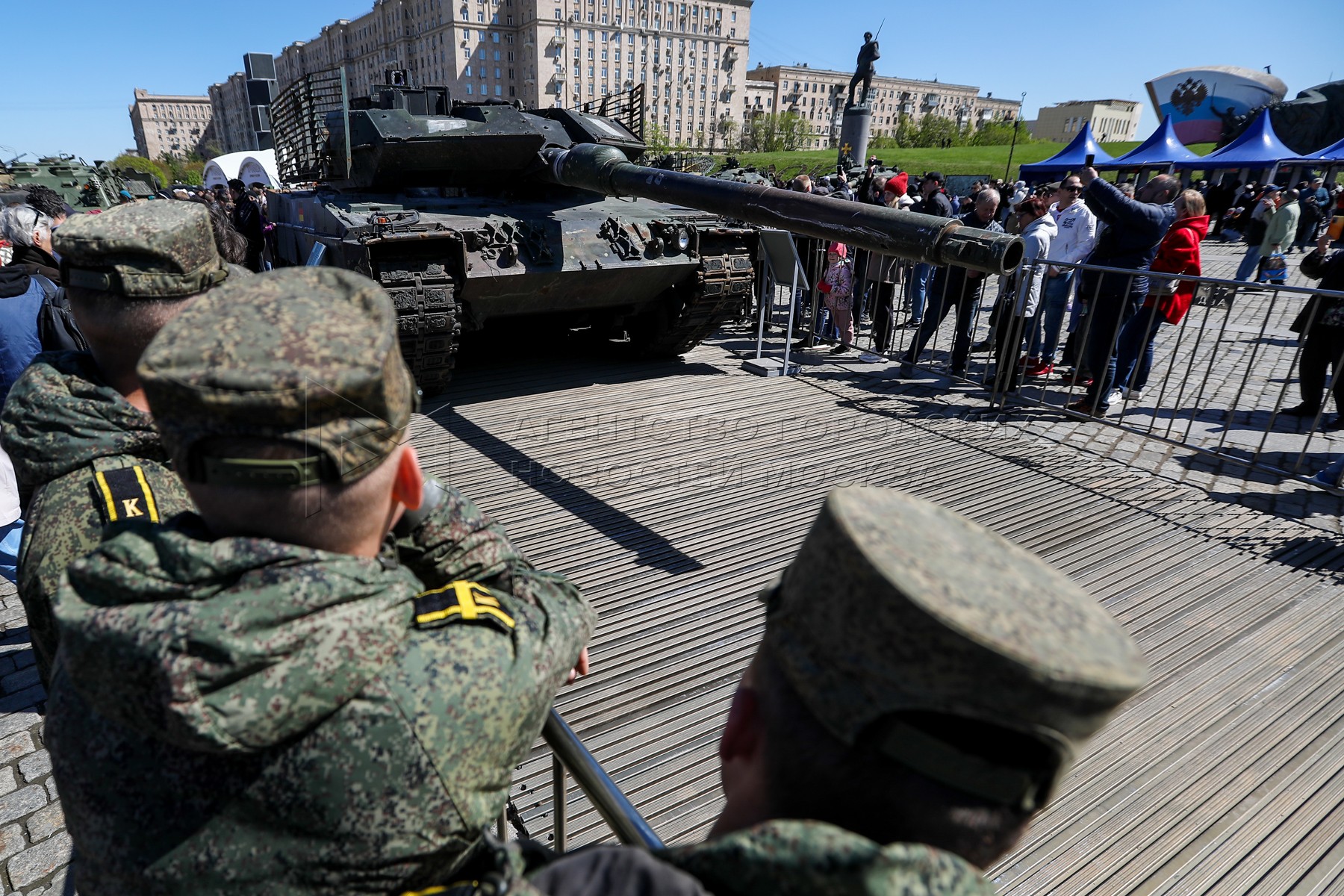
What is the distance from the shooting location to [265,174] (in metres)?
18.6

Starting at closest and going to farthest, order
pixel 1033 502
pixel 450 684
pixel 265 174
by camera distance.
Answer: pixel 450 684
pixel 1033 502
pixel 265 174

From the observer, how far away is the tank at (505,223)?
5.84 meters

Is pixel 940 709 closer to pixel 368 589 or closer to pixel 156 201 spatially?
pixel 368 589

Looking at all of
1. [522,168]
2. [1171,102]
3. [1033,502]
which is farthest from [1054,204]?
[1171,102]

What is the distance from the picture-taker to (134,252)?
1767 mm

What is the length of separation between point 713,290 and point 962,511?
329 cm

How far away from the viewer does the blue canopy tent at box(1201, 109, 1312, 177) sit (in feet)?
75.0

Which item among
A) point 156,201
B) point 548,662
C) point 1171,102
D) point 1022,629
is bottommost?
point 548,662

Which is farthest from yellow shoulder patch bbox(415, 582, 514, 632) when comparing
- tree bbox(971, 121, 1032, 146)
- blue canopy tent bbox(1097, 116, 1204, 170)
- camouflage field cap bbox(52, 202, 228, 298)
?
tree bbox(971, 121, 1032, 146)

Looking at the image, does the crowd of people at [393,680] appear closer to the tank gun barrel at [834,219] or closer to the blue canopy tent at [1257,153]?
the tank gun barrel at [834,219]

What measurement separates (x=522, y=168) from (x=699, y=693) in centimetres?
566

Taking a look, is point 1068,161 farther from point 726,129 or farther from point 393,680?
point 726,129

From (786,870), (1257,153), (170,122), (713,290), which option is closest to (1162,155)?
(1257,153)

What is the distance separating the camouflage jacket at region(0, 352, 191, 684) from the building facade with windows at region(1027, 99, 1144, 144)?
288ft
